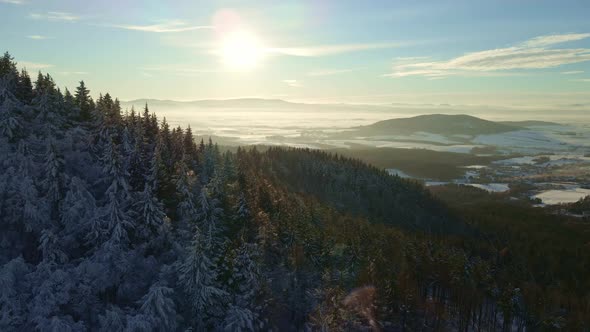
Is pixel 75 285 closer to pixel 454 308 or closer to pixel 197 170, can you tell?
pixel 197 170

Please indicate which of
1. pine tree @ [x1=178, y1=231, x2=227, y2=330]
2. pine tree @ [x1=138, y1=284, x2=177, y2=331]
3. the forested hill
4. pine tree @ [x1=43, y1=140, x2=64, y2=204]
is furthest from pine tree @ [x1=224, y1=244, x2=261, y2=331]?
pine tree @ [x1=43, y1=140, x2=64, y2=204]

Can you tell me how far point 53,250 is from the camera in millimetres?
39125

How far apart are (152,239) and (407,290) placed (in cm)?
3653

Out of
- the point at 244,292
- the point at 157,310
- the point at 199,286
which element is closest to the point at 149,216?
the point at 199,286

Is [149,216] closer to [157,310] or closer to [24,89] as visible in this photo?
[157,310]

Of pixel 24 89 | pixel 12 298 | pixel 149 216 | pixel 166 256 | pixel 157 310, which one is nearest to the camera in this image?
pixel 12 298

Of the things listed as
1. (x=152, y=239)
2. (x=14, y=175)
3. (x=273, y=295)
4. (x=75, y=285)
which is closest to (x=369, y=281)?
(x=273, y=295)

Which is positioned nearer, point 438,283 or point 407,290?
point 407,290

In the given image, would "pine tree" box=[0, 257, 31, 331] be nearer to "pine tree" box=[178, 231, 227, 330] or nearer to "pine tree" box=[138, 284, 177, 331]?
"pine tree" box=[138, 284, 177, 331]

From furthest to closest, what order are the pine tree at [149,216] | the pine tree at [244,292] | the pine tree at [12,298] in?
the pine tree at [149,216], the pine tree at [244,292], the pine tree at [12,298]

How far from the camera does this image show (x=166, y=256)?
45250 millimetres

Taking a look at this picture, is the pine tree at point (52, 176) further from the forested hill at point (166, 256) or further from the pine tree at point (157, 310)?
the pine tree at point (157, 310)

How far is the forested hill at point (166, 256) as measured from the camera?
37.3 m

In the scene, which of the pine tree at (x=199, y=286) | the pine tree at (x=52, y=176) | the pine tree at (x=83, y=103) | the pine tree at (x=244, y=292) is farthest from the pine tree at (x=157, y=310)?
the pine tree at (x=83, y=103)
